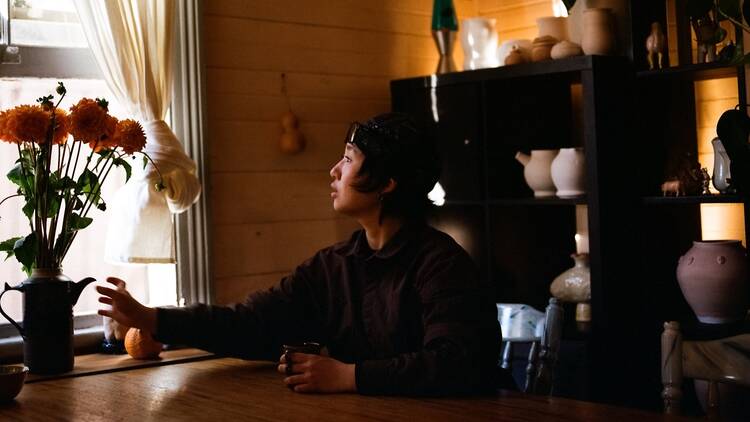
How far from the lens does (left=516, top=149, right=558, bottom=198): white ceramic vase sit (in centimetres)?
353

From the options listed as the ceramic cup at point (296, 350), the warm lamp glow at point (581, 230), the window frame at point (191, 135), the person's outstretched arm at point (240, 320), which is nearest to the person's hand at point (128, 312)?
the person's outstretched arm at point (240, 320)

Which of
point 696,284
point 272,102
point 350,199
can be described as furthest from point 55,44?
point 696,284

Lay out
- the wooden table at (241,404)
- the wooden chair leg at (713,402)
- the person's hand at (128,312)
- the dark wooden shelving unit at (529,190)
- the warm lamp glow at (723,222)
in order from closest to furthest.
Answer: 1. the wooden table at (241,404)
2. the wooden chair leg at (713,402)
3. the person's hand at (128,312)
4. the dark wooden shelving unit at (529,190)
5. the warm lamp glow at (723,222)

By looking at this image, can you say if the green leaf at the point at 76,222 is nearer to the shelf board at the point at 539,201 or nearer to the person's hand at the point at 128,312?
the person's hand at the point at 128,312

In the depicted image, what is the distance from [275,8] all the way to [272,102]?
0.33 m

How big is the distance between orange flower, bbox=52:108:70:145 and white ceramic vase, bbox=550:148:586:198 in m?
1.66

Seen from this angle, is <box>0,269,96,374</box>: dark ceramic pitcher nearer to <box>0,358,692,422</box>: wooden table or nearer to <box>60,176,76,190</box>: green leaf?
<box>0,358,692,422</box>: wooden table

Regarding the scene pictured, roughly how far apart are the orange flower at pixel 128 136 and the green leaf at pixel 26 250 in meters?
0.33

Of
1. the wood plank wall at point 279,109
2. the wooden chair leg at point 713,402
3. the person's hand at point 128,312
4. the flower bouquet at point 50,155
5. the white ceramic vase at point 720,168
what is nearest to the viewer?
the wooden chair leg at point 713,402

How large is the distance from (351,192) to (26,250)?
2.84 ft

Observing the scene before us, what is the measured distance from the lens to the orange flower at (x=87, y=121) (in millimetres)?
2496

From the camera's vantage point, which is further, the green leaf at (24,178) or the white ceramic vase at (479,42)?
the white ceramic vase at (479,42)

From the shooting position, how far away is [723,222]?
3.50m

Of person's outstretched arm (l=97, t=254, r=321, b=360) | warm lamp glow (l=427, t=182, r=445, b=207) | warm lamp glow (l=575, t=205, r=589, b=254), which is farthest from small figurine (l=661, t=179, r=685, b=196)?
person's outstretched arm (l=97, t=254, r=321, b=360)
